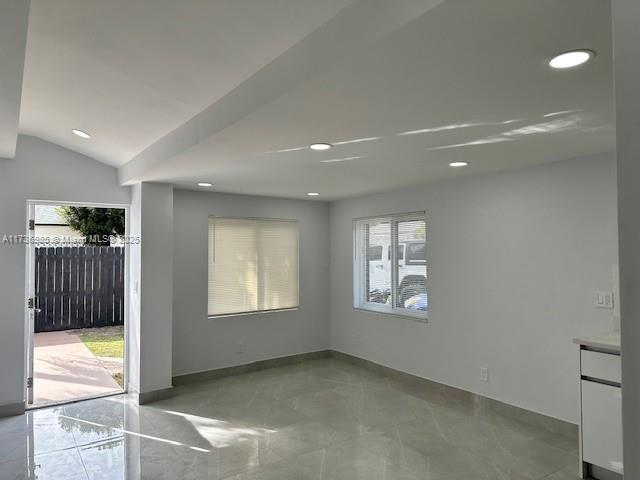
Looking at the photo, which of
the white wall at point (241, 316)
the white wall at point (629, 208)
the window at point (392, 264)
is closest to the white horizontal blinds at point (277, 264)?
the white wall at point (241, 316)

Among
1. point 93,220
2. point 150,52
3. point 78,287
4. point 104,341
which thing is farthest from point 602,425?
point 93,220

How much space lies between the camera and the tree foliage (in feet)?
24.6

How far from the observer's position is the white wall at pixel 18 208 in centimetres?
398

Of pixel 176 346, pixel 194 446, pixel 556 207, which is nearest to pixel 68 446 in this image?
pixel 194 446

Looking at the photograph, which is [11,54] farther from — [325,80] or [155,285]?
[155,285]

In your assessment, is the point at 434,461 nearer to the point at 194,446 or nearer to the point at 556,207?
the point at 194,446

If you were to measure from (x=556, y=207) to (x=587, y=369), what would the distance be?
4.49 feet

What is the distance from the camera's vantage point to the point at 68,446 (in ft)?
11.0

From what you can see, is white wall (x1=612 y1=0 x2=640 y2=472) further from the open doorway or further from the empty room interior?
the open doorway

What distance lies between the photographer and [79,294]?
23.8ft

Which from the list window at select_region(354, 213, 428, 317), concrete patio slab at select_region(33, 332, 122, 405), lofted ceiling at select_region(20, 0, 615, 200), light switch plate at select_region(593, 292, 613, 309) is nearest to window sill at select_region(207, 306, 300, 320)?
Result: window at select_region(354, 213, 428, 317)

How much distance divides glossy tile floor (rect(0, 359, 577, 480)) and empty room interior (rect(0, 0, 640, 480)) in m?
0.03

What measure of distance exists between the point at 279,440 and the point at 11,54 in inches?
119

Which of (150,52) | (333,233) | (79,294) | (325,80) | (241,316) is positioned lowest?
(241,316)
